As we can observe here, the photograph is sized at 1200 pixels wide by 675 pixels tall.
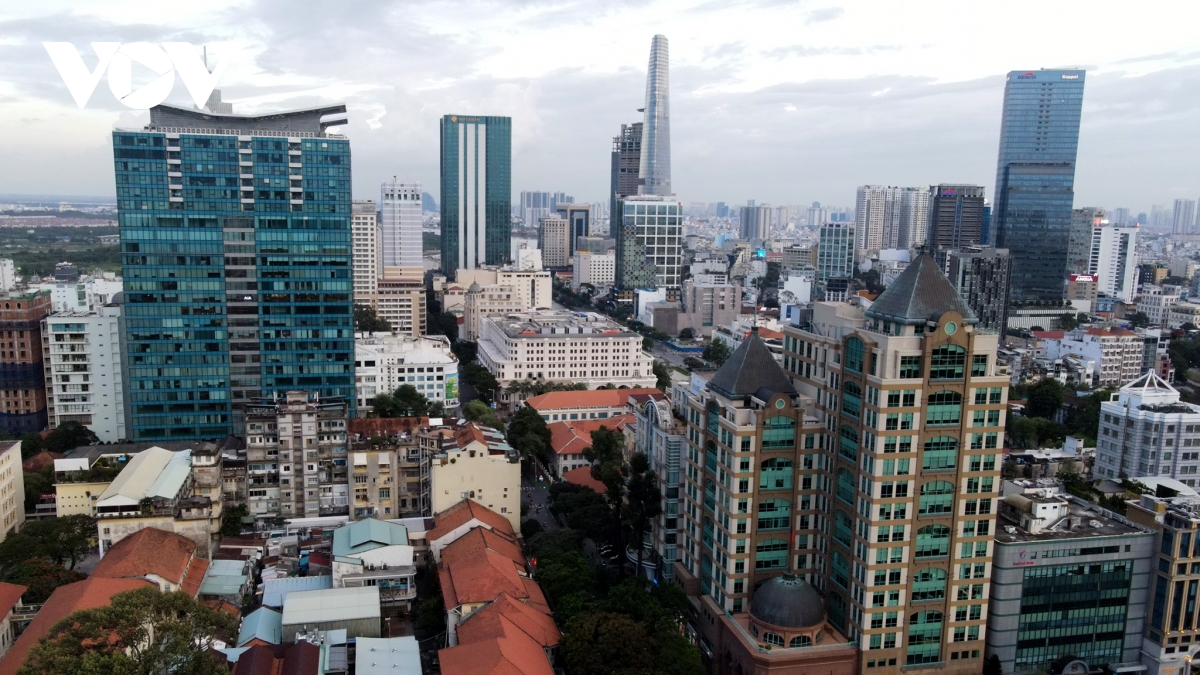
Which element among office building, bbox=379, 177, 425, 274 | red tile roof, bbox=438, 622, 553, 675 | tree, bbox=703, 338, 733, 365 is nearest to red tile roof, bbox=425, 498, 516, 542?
red tile roof, bbox=438, 622, 553, 675

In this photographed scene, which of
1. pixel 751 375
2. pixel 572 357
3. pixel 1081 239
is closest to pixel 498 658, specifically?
pixel 751 375

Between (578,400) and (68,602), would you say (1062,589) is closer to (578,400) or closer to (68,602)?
(68,602)

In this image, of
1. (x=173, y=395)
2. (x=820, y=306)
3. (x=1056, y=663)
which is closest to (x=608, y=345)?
(x=173, y=395)

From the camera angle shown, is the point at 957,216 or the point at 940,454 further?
the point at 957,216

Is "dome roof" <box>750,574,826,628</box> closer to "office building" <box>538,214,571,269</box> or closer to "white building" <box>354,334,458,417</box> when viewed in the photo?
"white building" <box>354,334,458,417</box>

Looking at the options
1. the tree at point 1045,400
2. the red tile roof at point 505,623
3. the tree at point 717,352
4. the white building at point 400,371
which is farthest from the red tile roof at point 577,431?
the tree at point 1045,400
